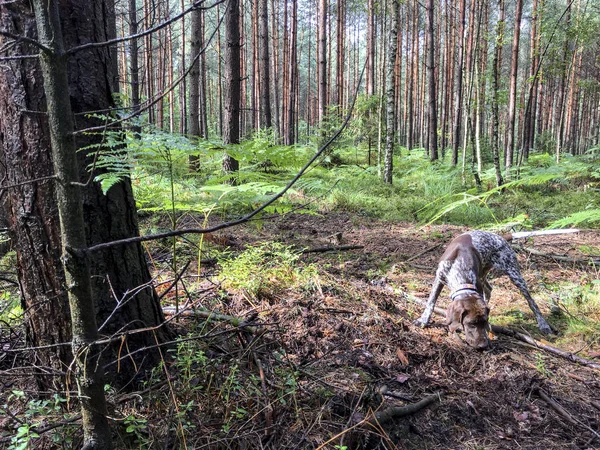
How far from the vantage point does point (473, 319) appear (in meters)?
3.14

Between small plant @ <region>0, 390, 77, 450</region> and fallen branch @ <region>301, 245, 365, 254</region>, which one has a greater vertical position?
small plant @ <region>0, 390, 77, 450</region>

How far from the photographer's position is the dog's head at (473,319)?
3129 mm

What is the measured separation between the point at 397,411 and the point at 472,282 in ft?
5.68

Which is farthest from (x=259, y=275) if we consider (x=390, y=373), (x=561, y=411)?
(x=561, y=411)

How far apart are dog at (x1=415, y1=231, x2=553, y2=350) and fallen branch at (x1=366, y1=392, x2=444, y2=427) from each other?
0.92m

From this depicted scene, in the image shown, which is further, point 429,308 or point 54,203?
point 429,308

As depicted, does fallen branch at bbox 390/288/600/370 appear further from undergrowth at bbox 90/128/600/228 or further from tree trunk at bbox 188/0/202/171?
tree trunk at bbox 188/0/202/171

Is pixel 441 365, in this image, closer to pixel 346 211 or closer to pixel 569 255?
pixel 569 255

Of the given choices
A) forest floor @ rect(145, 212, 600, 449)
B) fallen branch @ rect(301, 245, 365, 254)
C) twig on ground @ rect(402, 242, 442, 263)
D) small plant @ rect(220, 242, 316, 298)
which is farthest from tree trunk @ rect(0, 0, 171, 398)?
twig on ground @ rect(402, 242, 442, 263)

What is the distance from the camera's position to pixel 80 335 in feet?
3.91

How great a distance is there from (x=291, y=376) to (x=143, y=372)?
Answer: 0.82 metres

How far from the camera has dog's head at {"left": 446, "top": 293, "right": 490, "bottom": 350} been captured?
10.3ft

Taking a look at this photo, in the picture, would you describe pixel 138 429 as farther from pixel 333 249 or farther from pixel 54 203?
pixel 333 249

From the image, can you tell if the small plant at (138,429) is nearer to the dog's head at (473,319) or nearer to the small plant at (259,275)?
the small plant at (259,275)
